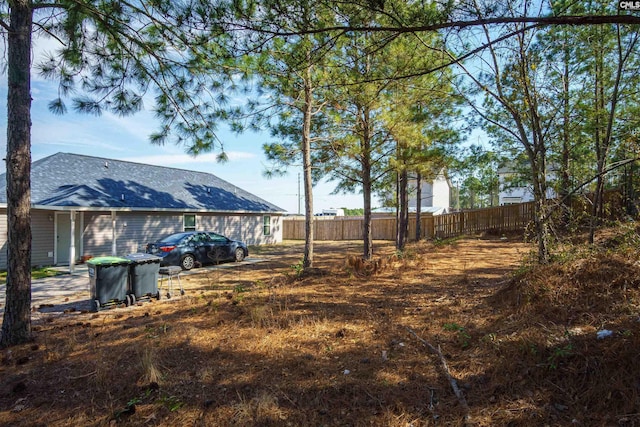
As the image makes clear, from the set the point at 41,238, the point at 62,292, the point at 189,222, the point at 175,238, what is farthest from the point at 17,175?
the point at 189,222

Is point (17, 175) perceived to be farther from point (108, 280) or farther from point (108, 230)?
point (108, 230)

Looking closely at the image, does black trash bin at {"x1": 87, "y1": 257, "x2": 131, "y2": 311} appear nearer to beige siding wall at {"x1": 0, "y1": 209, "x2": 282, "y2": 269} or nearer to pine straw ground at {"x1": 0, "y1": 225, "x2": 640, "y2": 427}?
pine straw ground at {"x1": 0, "y1": 225, "x2": 640, "y2": 427}

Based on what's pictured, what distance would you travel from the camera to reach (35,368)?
354cm

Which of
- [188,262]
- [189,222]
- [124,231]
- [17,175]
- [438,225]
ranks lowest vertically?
[188,262]

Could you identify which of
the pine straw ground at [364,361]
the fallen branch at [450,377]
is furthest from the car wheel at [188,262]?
the fallen branch at [450,377]

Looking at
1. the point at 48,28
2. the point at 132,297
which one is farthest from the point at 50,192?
the point at 48,28

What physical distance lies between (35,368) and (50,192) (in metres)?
11.5

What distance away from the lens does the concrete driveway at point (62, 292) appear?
21.5 ft

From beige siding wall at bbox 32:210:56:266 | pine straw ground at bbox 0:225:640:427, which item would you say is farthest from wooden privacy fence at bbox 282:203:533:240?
beige siding wall at bbox 32:210:56:266

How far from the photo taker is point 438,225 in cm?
1934

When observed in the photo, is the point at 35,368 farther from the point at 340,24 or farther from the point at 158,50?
the point at 340,24

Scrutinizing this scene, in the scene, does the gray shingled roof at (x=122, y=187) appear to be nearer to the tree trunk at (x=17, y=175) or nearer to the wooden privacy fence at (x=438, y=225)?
the wooden privacy fence at (x=438, y=225)

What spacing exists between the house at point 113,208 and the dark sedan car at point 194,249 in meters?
2.28

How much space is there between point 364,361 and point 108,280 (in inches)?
211
